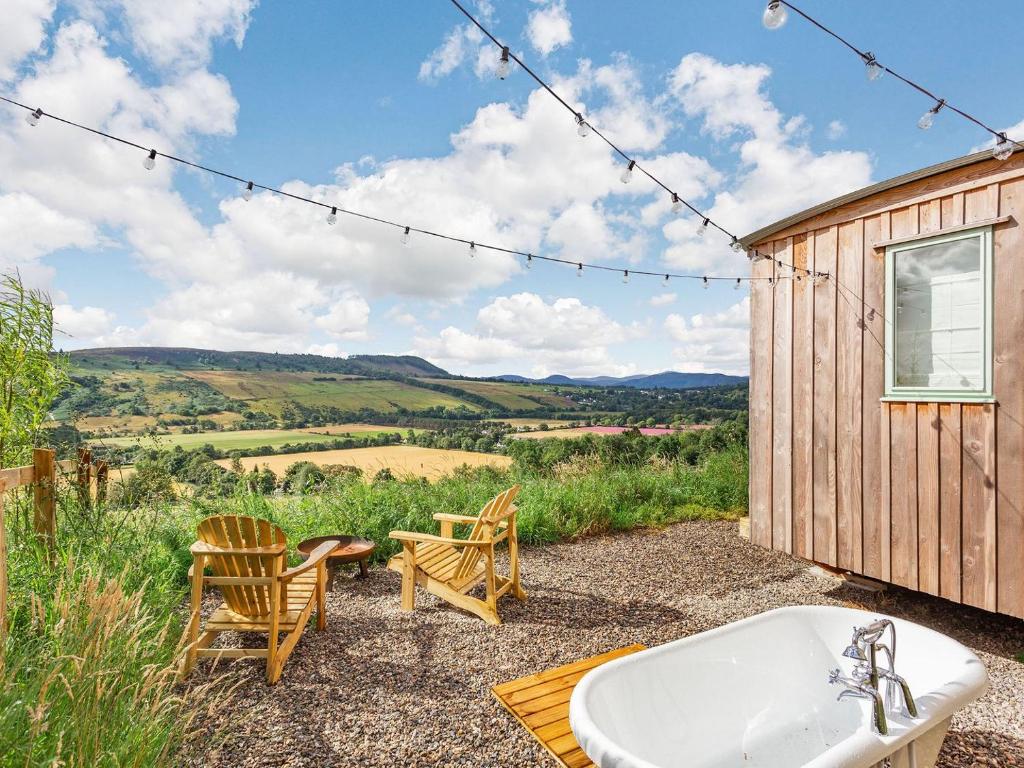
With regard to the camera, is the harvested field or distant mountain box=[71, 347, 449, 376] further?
distant mountain box=[71, 347, 449, 376]

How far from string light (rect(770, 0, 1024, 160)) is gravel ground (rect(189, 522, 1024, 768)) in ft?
9.11

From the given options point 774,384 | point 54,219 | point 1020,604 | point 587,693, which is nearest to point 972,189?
point 774,384

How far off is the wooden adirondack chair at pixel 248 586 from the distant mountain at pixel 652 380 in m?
12.9

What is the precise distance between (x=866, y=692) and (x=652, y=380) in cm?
1655

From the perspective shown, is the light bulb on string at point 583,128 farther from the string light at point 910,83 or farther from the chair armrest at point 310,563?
the chair armrest at point 310,563

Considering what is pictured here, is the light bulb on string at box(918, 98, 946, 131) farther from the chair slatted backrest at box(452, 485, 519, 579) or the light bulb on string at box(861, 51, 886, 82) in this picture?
the chair slatted backrest at box(452, 485, 519, 579)

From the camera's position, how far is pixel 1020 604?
3.04m

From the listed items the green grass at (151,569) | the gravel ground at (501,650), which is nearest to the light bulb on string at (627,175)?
the gravel ground at (501,650)

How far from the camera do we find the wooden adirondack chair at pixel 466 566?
357 centimetres

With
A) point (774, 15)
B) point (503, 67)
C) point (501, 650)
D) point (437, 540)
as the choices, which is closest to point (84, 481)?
point (437, 540)

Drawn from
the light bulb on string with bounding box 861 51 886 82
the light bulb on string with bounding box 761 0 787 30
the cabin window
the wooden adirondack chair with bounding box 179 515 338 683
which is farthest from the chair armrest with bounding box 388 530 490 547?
the light bulb on string with bounding box 861 51 886 82

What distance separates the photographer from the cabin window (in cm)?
319

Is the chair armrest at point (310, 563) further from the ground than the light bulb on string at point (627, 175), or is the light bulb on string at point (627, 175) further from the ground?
the light bulb on string at point (627, 175)

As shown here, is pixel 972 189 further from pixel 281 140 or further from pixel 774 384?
pixel 281 140
